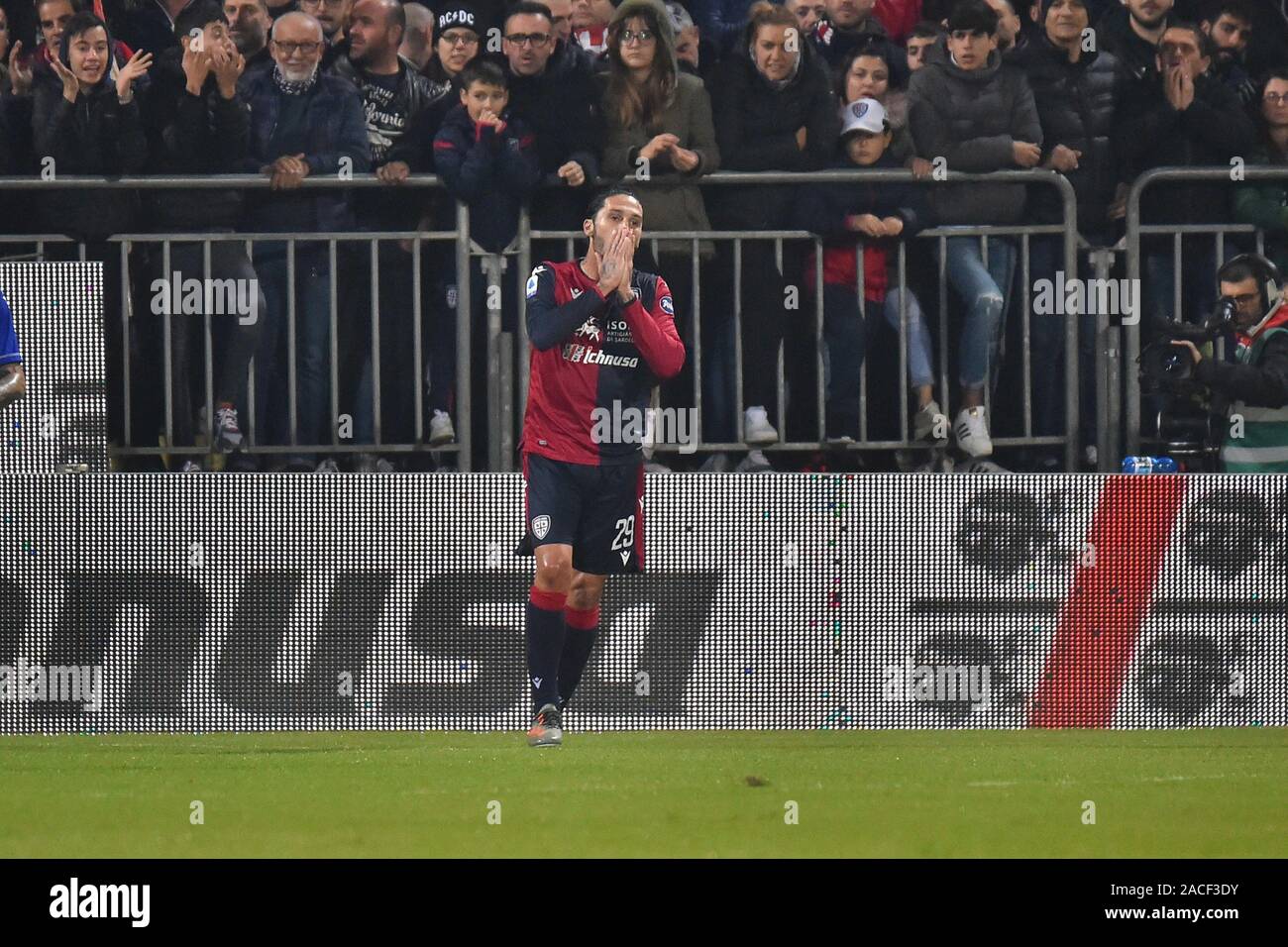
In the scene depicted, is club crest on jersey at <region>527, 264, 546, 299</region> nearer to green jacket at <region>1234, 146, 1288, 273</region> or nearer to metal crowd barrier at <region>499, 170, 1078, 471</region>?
metal crowd barrier at <region>499, 170, 1078, 471</region>

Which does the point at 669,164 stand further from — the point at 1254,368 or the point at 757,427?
the point at 1254,368

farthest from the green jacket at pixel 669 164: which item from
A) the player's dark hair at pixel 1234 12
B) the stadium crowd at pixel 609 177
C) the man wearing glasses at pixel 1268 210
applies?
the player's dark hair at pixel 1234 12

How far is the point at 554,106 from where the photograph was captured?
388 inches

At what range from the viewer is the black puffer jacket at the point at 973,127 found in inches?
387

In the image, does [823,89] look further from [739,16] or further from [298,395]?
[298,395]

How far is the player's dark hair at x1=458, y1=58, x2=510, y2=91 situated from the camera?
969 centimetres

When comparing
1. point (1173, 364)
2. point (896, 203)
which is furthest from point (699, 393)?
point (1173, 364)

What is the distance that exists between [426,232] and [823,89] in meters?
2.05

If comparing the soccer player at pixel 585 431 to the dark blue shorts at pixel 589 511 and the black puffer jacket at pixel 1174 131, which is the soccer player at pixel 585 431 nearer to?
the dark blue shorts at pixel 589 511

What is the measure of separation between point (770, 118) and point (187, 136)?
108 inches

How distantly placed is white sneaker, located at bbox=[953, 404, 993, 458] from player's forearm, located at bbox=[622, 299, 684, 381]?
162cm

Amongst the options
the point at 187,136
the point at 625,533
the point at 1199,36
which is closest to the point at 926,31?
the point at 1199,36

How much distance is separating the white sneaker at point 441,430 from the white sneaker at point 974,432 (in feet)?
7.63

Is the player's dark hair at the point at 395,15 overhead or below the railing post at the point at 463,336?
overhead
